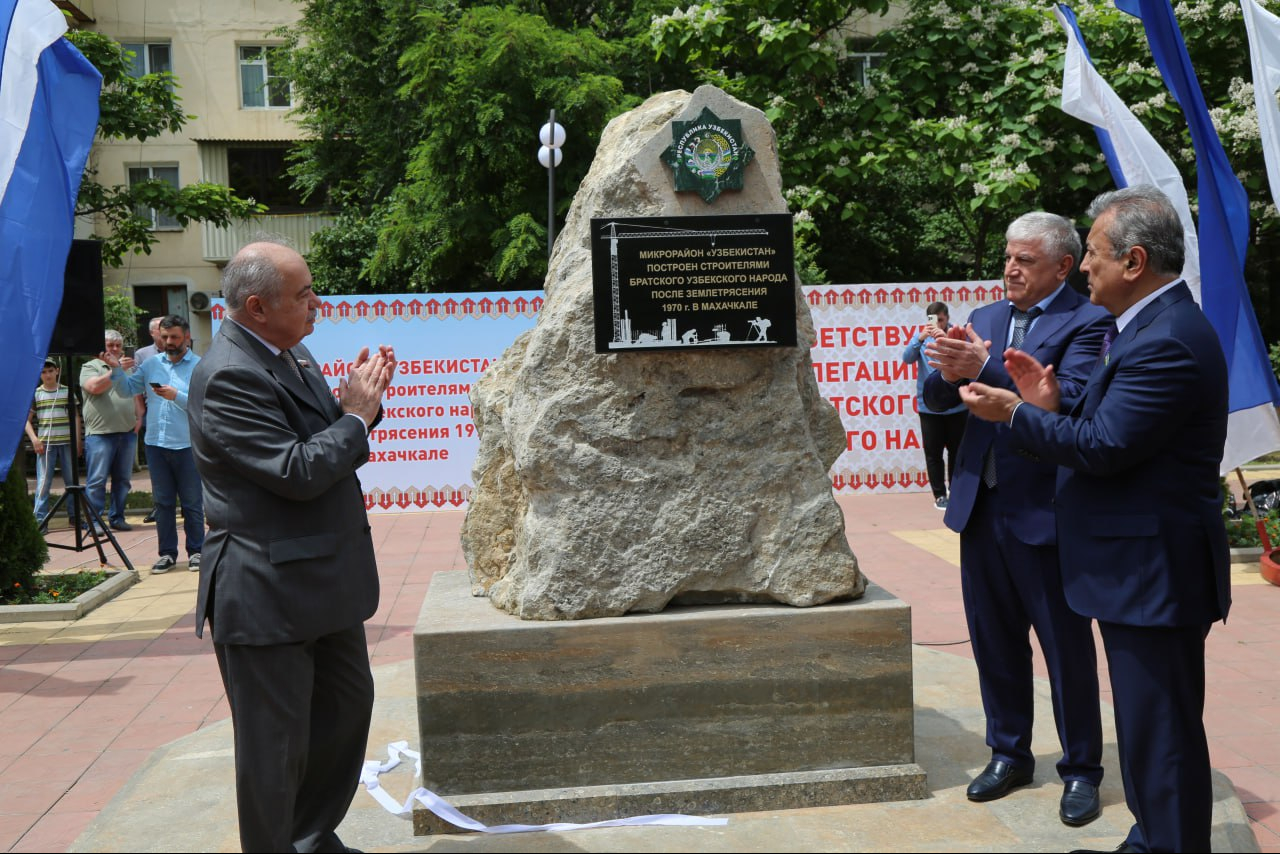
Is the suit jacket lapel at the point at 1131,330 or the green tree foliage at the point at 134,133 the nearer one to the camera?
the suit jacket lapel at the point at 1131,330

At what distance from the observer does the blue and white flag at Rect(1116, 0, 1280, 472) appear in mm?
6836

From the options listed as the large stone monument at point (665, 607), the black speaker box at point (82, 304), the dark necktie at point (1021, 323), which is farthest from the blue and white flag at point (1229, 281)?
the black speaker box at point (82, 304)

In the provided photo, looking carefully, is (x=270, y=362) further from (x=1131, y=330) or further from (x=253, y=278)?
(x=1131, y=330)

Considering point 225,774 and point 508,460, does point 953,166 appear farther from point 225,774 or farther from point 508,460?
point 225,774

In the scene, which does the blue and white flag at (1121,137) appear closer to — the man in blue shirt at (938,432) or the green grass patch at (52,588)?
the man in blue shirt at (938,432)

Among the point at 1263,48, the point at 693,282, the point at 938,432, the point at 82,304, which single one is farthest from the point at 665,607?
the point at 938,432

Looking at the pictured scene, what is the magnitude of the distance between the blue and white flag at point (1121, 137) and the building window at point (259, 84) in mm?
22574

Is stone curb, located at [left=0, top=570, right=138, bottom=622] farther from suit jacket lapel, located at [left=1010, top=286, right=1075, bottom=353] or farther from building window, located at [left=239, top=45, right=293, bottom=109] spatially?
building window, located at [left=239, top=45, right=293, bottom=109]

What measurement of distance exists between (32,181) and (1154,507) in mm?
5958

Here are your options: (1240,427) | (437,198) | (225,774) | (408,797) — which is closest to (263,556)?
(408,797)

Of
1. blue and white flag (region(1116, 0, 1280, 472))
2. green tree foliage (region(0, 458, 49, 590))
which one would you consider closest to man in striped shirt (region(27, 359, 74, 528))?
green tree foliage (region(0, 458, 49, 590))

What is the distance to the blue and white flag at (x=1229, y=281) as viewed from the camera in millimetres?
6836

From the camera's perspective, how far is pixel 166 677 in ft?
20.5

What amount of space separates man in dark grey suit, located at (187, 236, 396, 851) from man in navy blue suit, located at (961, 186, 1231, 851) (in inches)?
79.0
